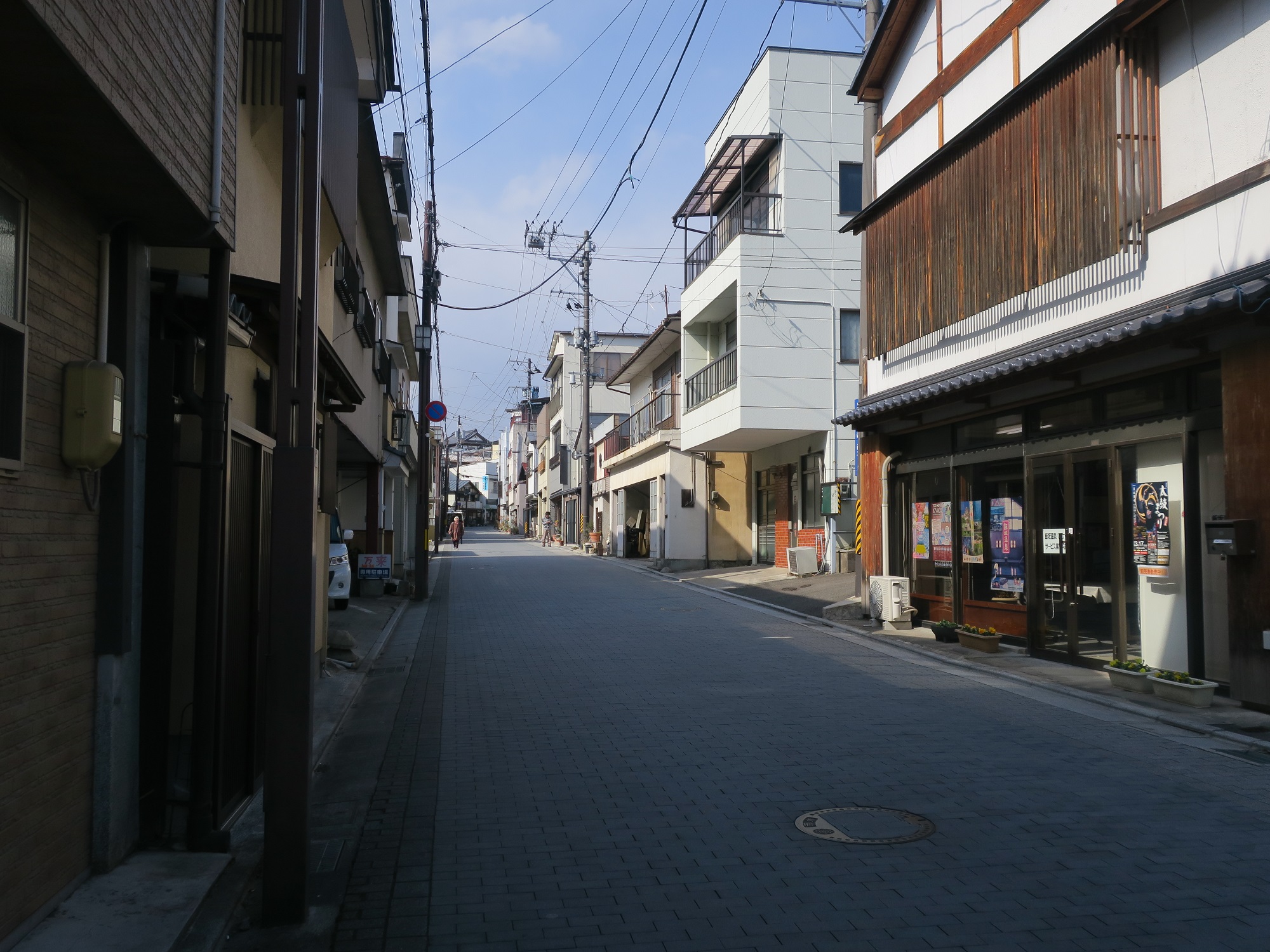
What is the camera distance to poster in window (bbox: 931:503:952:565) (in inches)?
564

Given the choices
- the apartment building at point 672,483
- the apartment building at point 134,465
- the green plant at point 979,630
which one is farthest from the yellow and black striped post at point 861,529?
the apartment building at point 672,483

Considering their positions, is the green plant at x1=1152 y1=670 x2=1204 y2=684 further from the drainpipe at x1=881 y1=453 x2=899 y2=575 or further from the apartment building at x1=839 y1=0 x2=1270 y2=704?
the drainpipe at x1=881 y1=453 x2=899 y2=575

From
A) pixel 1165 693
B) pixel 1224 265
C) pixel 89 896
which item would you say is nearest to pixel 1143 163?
pixel 1224 265

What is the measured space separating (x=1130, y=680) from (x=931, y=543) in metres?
5.33

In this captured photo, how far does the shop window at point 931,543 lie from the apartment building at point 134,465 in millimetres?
10333

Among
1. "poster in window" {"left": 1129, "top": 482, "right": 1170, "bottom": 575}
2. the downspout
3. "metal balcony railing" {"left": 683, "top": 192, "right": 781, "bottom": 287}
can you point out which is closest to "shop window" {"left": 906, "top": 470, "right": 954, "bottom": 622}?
"poster in window" {"left": 1129, "top": 482, "right": 1170, "bottom": 575}

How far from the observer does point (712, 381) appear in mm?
27516

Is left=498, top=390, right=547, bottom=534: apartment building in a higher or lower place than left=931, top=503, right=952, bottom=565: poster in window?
higher

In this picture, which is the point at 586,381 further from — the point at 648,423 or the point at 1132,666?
the point at 1132,666

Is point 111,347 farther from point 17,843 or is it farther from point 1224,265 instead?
point 1224,265

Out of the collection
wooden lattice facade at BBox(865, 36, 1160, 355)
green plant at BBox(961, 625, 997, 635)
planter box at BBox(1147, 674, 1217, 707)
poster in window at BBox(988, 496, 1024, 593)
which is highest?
wooden lattice facade at BBox(865, 36, 1160, 355)

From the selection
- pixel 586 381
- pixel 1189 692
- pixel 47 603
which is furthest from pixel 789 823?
pixel 586 381

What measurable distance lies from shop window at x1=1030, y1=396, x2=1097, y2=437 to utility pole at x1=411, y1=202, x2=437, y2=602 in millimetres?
12377

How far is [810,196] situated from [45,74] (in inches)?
887
